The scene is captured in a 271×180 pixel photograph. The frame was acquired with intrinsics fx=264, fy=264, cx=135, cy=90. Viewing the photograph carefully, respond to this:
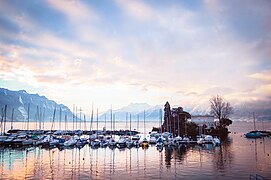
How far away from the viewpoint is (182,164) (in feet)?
131

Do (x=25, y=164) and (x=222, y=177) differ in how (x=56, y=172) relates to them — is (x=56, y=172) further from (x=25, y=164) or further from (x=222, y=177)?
(x=222, y=177)

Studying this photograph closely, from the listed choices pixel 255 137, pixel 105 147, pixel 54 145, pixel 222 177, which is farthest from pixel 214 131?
pixel 222 177

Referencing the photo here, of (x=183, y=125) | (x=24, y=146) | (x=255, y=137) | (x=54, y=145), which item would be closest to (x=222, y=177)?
(x=54, y=145)

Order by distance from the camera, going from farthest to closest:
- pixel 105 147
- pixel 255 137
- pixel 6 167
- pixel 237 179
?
pixel 255 137
pixel 105 147
pixel 6 167
pixel 237 179

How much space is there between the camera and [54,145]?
68312 mm

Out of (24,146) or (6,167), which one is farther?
(24,146)

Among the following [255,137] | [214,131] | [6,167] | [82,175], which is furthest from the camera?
[214,131]

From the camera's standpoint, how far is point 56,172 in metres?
33.8

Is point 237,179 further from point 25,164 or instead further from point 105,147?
point 105,147

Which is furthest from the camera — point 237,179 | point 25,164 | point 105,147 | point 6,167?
point 105,147

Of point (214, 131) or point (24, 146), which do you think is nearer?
point (24, 146)

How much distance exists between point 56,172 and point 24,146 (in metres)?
38.9

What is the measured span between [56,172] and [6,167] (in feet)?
30.0

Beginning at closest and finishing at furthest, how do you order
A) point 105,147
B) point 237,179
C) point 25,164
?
1. point 237,179
2. point 25,164
3. point 105,147
